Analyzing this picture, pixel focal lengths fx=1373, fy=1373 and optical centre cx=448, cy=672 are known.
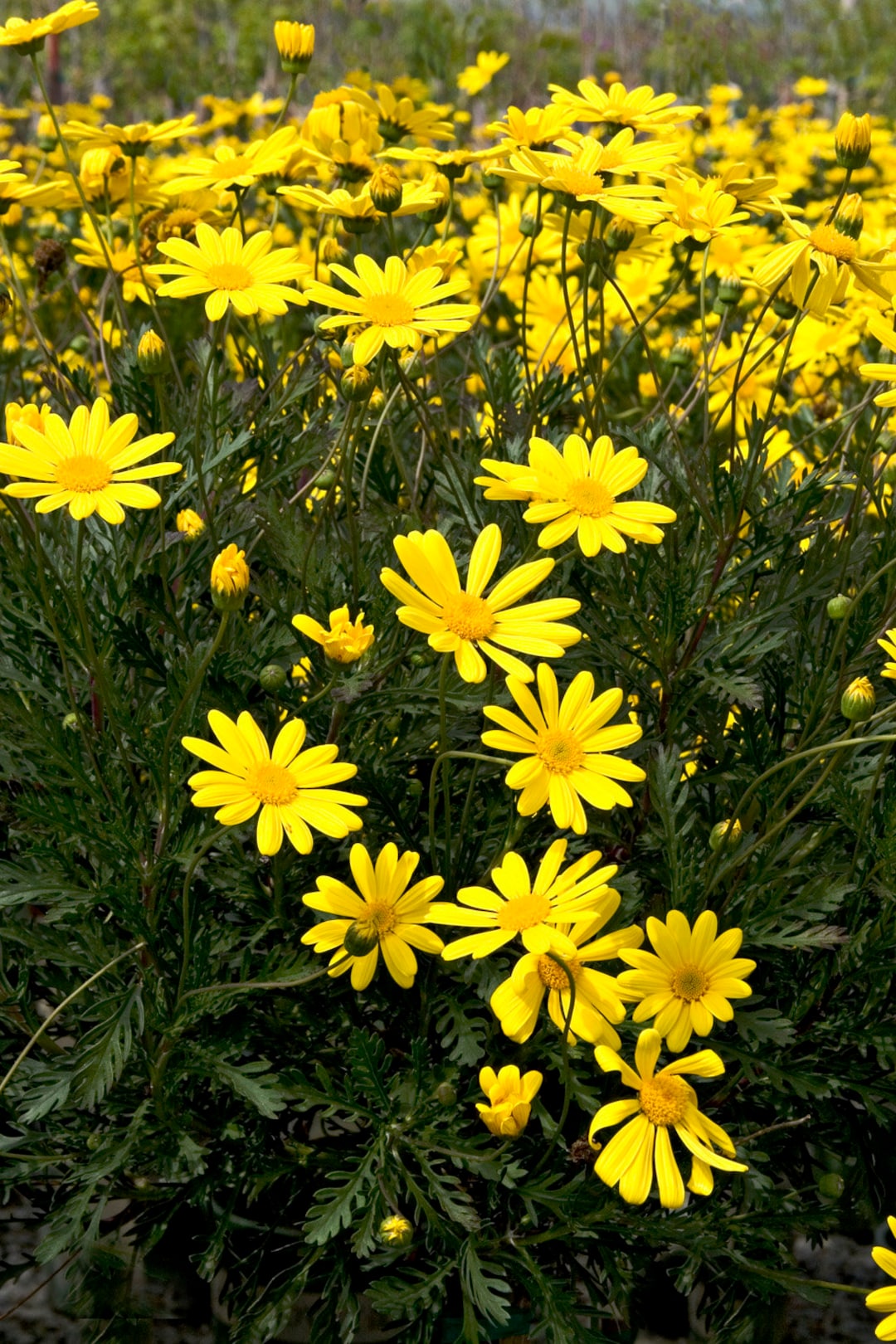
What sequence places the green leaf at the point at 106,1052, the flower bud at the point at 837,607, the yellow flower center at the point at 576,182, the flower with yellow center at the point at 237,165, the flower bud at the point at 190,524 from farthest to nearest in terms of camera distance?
the flower with yellow center at the point at 237,165 → the flower bud at the point at 190,524 → the yellow flower center at the point at 576,182 → the flower bud at the point at 837,607 → the green leaf at the point at 106,1052

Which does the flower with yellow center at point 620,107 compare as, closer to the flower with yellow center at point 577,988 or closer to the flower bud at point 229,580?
the flower bud at point 229,580

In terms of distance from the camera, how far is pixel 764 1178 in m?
1.37

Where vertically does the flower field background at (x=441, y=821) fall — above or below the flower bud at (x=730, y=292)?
below

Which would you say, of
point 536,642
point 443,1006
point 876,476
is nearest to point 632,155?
point 876,476

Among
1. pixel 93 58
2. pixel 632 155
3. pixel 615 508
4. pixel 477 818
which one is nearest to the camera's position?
pixel 615 508

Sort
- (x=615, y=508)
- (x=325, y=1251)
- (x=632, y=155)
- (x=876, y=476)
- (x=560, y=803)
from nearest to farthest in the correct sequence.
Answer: (x=560, y=803)
(x=615, y=508)
(x=325, y=1251)
(x=632, y=155)
(x=876, y=476)

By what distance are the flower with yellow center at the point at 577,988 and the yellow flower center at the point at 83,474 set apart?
1.83 ft

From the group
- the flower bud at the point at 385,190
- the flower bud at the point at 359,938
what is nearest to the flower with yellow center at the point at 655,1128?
the flower bud at the point at 359,938

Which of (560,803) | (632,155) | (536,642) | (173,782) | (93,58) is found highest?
(632,155)

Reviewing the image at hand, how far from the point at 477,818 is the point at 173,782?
338 millimetres

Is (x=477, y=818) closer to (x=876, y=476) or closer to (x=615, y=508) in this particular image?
(x=615, y=508)

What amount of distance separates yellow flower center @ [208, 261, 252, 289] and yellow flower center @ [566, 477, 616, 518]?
417 mm

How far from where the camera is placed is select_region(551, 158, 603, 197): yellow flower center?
154 centimetres

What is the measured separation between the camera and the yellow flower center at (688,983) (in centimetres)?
123
